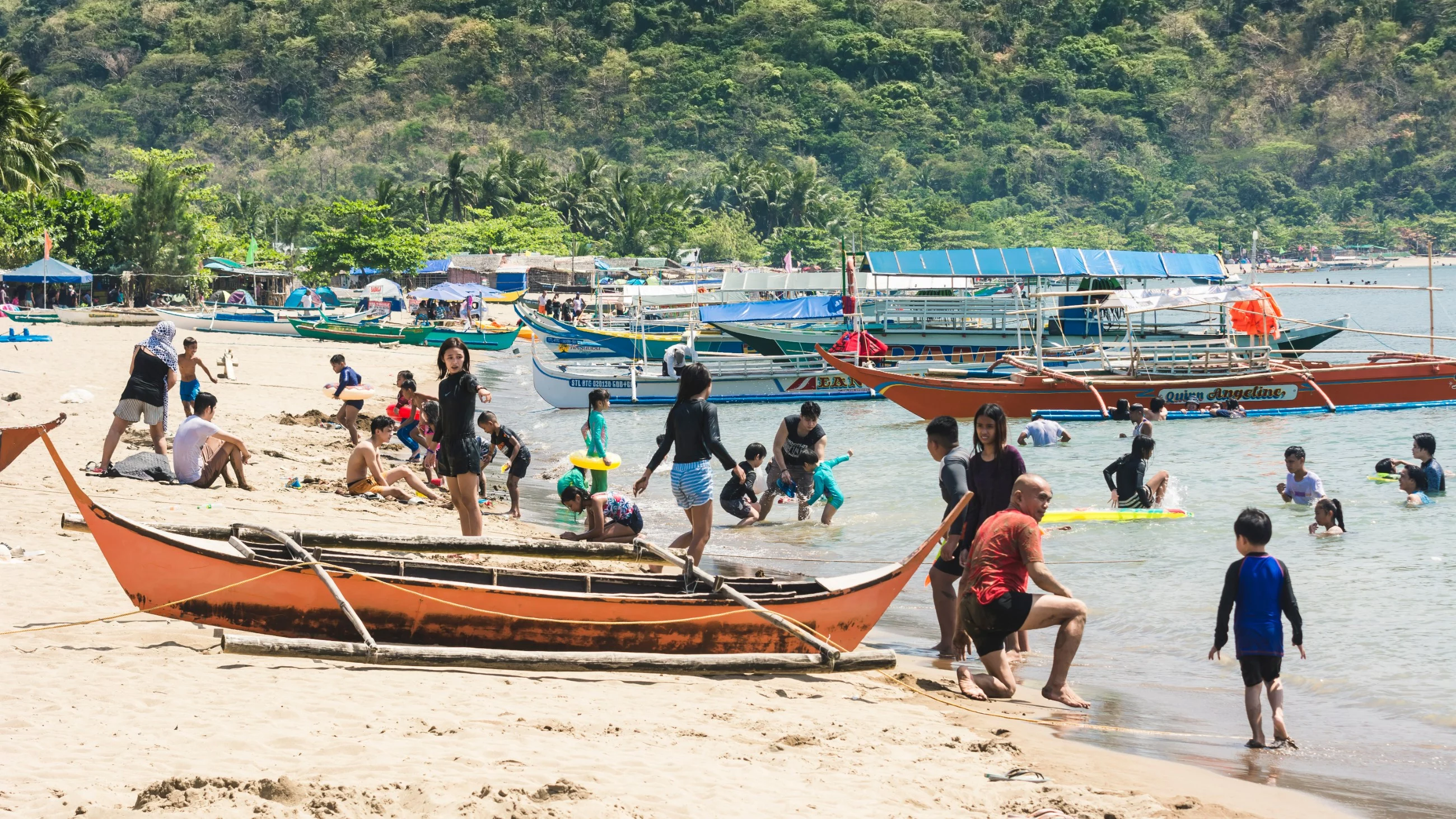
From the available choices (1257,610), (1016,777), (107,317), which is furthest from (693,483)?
(107,317)

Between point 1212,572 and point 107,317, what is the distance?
134 feet

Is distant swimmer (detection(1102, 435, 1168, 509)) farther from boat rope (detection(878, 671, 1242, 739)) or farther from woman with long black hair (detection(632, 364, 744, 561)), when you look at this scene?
boat rope (detection(878, 671, 1242, 739))

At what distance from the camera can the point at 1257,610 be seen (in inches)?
272

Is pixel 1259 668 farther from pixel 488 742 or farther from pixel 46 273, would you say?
pixel 46 273

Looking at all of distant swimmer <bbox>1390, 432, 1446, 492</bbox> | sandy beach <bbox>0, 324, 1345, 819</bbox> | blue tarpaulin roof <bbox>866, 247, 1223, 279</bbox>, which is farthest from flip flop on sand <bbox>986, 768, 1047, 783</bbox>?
blue tarpaulin roof <bbox>866, 247, 1223, 279</bbox>

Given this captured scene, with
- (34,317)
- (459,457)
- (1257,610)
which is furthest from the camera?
(34,317)

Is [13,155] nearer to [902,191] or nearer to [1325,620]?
[1325,620]

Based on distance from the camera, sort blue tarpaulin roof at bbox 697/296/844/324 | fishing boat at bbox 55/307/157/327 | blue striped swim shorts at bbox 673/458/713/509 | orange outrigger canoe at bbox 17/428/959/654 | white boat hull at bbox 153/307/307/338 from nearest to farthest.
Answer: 1. orange outrigger canoe at bbox 17/428/959/654
2. blue striped swim shorts at bbox 673/458/713/509
3. blue tarpaulin roof at bbox 697/296/844/324
4. fishing boat at bbox 55/307/157/327
5. white boat hull at bbox 153/307/307/338

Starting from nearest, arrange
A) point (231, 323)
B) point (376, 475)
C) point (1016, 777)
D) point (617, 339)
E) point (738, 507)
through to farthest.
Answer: point (1016, 777) → point (376, 475) → point (738, 507) → point (617, 339) → point (231, 323)

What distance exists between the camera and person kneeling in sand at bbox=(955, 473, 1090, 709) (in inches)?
284

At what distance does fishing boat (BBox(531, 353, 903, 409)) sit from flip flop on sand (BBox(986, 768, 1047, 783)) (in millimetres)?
21989

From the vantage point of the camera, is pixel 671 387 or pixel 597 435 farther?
pixel 671 387

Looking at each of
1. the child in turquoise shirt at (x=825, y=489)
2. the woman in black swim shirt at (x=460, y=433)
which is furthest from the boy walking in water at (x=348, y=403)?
the woman in black swim shirt at (x=460, y=433)

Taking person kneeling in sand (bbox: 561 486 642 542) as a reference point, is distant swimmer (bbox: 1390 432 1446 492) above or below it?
above
